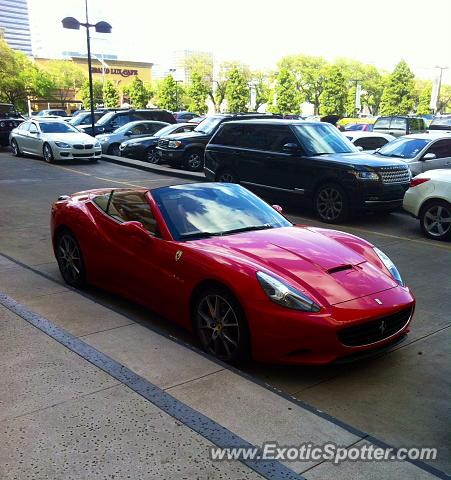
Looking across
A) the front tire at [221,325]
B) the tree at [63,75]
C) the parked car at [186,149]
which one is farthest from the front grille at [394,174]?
the tree at [63,75]

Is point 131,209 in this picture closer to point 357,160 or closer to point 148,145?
point 357,160

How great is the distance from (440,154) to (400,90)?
153ft

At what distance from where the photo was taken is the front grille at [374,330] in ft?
12.3

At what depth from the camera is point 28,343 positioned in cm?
411

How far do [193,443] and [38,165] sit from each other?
16772mm

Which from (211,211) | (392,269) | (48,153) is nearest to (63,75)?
(48,153)

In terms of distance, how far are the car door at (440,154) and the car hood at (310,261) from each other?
8.47m

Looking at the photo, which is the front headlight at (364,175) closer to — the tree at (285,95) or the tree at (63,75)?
the tree at (285,95)

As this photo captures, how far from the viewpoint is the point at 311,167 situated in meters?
10.1

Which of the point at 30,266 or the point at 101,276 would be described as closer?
the point at 101,276

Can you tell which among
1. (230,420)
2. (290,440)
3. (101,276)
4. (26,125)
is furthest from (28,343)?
(26,125)

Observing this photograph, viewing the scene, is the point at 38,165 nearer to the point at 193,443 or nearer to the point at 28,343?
the point at 28,343

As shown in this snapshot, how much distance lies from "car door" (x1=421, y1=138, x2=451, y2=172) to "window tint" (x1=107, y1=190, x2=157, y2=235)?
8.78 metres

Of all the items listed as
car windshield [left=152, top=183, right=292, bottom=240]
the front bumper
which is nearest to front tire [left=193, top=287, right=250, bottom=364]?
the front bumper
